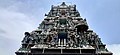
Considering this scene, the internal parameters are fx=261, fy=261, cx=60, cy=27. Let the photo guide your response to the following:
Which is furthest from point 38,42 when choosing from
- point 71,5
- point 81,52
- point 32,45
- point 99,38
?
point 71,5

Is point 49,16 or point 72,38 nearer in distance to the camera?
point 72,38

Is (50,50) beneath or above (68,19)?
beneath

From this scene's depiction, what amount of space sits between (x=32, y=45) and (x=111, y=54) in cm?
1051

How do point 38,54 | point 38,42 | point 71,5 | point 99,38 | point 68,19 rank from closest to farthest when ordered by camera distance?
1. point 38,54
2. point 38,42
3. point 99,38
4. point 68,19
5. point 71,5

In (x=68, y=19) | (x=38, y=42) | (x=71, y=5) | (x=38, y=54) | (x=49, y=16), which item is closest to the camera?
(x=38, y=54)

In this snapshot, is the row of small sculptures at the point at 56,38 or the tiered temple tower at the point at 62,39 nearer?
the tiered temple tower at the point at 62,39

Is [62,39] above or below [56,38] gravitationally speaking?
below

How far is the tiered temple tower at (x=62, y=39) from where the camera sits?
105 ft

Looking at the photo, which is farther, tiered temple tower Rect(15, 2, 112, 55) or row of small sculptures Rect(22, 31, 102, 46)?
row of small sculptures Rect(22, 31, 102, 46)

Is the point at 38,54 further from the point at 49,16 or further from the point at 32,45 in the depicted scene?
the point at 49,16

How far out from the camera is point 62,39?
114ft

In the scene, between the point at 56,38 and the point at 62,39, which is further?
the point at 56,38

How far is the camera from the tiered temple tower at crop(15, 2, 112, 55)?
1265 inches

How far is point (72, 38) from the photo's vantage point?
3500 centimetres
